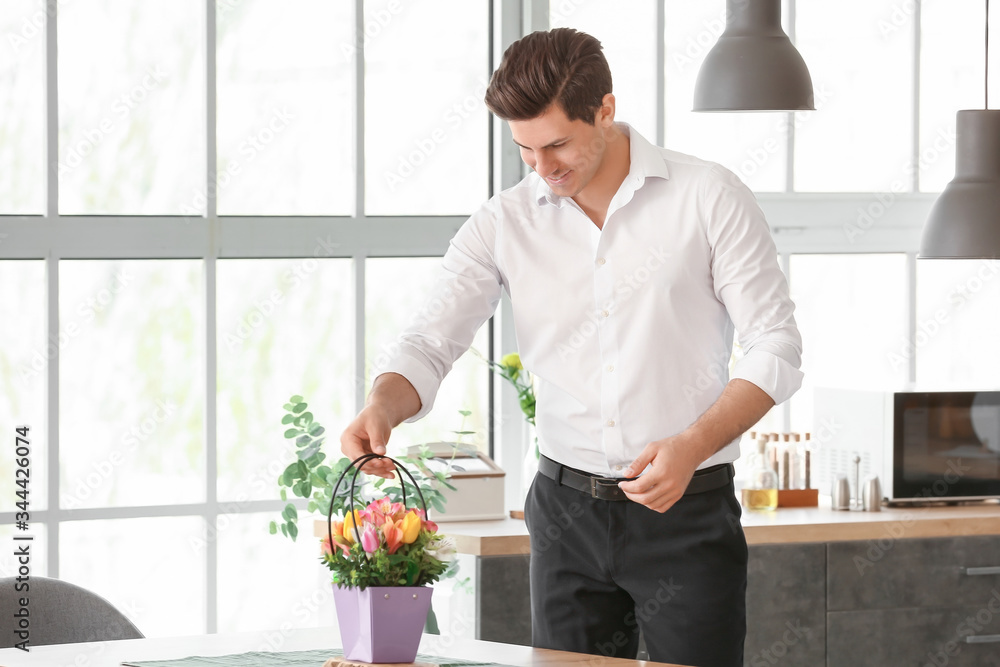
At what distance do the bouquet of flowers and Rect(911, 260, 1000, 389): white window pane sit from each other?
2.67 m

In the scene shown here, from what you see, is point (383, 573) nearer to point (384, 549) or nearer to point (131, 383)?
point (384, 549)

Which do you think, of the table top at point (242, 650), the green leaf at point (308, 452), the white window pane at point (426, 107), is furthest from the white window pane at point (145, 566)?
the table top at point (242, 650)

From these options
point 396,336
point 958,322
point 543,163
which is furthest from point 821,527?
point 543,163

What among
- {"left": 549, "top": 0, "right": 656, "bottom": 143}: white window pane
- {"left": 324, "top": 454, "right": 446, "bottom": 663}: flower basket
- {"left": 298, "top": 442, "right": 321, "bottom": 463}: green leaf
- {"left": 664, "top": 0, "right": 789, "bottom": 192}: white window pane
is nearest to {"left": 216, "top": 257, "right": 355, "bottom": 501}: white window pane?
{"left": 298, "top": 442, "right": 321, "bottom": 463}: green leaf

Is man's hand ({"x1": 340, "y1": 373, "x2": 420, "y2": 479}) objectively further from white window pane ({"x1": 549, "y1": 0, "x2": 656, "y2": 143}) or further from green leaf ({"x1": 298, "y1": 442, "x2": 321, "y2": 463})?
white window pane ({"x1": 549, "y1": 0, "x2": 656, "y2": 143})

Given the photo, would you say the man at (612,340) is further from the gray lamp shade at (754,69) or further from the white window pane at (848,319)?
the white window pane at (848,319)

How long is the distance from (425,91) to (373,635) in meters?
2.20

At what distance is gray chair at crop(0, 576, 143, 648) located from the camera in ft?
7.57

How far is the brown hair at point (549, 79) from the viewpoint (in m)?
2.02

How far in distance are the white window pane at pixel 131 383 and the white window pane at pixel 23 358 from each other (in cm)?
5

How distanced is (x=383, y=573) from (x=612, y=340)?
0.66 meters

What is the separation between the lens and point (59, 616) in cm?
235

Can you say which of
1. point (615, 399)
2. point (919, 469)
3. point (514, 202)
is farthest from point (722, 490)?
point (919, 469)

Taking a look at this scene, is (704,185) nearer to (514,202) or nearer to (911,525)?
(514,202)
